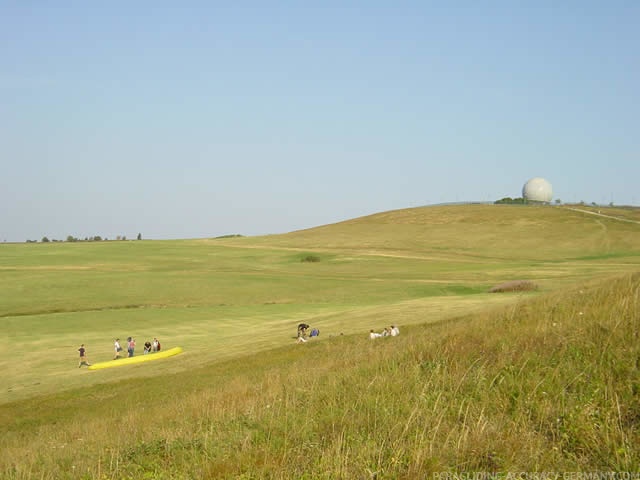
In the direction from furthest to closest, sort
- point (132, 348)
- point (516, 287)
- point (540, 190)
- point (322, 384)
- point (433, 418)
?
point (540, 190)
point (516, 287)
point (132, 348)
point (322, 384)
point (433, 418)

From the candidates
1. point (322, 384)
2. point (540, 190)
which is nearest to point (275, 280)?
point (322, 384)

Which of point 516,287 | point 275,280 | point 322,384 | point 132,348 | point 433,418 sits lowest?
point 132,348

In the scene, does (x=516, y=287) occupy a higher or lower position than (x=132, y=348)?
higher

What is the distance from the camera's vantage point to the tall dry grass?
6180 millimetres

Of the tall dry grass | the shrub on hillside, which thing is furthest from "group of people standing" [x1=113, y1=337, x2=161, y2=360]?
the shrub on hillside

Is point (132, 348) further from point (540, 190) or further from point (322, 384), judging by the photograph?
point (540, 190)

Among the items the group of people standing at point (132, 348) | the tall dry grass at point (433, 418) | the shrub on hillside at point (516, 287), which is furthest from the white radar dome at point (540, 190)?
the tall dry grass at point (433, 418)

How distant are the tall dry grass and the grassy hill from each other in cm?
3

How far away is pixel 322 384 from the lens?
9.67 metres

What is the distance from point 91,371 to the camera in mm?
30594

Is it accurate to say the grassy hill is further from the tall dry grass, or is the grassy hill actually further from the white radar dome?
the white radar dome

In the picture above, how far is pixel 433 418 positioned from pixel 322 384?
2.94 metres

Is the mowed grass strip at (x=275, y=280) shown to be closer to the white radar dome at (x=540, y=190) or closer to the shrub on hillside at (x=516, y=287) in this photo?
the shrub on hillside at (x=516, y=287)

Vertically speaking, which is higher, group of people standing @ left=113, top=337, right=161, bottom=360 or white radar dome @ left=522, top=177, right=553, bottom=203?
white radar dome @ left=522, top=177, right=553, bottom=203
